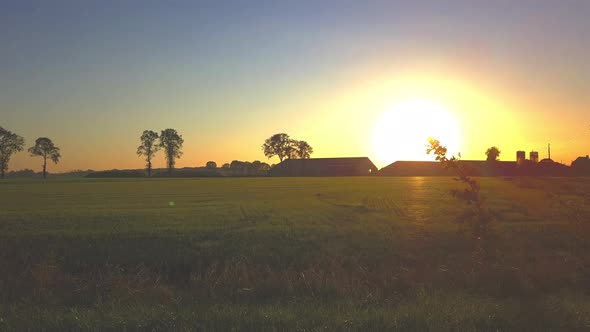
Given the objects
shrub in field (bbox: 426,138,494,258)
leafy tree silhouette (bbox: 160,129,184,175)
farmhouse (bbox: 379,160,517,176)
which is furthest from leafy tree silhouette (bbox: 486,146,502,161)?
shrub in field (bbox: 426,138,494,258)

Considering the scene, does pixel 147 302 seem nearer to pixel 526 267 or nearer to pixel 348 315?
pixel 348 315

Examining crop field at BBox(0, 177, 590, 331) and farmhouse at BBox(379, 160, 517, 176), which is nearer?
crop field at BBox(0, 177, 590, 331)


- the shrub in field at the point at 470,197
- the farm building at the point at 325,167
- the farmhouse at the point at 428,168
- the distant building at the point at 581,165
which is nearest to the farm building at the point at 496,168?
the farmhouse at the point at 428,168

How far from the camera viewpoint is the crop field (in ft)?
25.9

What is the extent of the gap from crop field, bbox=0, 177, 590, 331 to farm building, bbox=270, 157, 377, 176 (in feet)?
445

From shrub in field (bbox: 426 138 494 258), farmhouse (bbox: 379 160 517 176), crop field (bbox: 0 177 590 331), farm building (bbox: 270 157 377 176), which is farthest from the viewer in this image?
farm building (bbox: 270 157 377 176)

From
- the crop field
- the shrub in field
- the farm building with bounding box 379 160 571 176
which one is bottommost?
the crop field

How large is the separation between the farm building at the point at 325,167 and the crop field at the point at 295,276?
13571 centimetres

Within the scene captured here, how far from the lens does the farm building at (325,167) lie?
159000mm

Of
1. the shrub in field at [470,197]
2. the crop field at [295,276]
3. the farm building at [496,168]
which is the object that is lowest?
the crop field at [295,276]

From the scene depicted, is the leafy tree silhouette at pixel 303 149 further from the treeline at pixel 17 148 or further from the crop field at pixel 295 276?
the crop field at pixel 295 276

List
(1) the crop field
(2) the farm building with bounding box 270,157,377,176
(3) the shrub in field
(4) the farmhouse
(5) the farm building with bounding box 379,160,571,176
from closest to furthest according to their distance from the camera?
(1) the crop field → (3) the shrub in field → (5) the farm building with bounding box 379,160,571,176 → (4) the farmhouse → (2) the farm building with bounding box 270,157,377,176

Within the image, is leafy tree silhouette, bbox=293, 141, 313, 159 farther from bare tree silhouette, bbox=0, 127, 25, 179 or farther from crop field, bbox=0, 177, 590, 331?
crop field, bbox=0, 177, 590, 331

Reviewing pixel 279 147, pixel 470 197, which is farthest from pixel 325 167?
pixel 470 197
